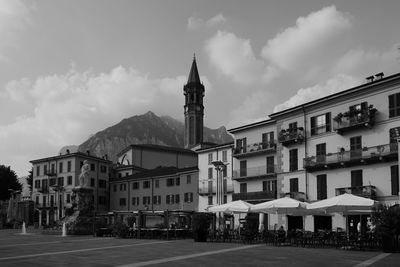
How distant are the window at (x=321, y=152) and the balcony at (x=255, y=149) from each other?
679cm

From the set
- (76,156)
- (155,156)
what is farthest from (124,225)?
(155,156)

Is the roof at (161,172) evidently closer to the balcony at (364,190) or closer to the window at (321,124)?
the window at (321,124)

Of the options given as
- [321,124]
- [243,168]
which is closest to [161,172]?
[243,168]

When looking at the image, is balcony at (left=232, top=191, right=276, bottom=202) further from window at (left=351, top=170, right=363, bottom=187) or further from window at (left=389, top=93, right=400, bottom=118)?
window at (left=389, top=93, right=400, bottom=118)

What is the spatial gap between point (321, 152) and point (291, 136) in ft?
12.8

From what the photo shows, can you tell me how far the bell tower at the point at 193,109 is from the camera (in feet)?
431

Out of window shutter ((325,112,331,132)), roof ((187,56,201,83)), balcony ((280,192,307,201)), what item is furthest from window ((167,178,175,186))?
roof ((187,56,201,83))

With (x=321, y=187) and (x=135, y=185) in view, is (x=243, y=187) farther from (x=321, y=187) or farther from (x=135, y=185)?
(x=135, y=185)

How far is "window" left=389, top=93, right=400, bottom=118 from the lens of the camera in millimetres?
40438

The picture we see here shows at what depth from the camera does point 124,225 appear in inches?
1686

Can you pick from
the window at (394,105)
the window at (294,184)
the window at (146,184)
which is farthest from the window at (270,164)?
the window at (146,184)

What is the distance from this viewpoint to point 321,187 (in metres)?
46.6

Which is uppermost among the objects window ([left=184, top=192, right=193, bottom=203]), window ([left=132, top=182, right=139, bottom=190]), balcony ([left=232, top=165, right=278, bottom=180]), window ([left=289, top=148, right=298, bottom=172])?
window ([left=289, top=148, right=298, bottom=172])

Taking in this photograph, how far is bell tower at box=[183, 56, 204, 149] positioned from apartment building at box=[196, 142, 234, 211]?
206 ft
